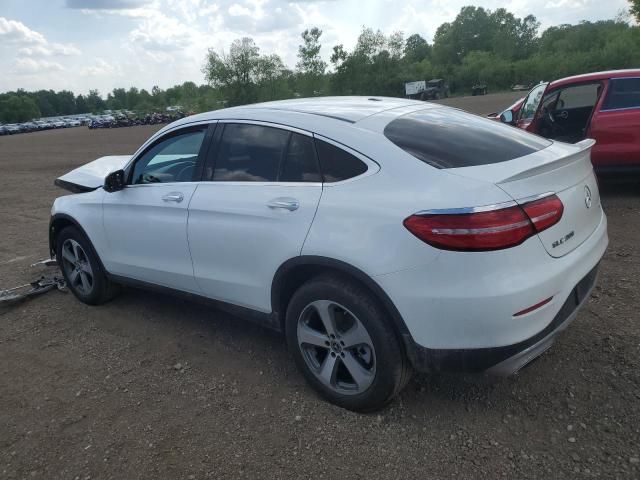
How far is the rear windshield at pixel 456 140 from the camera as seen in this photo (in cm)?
273

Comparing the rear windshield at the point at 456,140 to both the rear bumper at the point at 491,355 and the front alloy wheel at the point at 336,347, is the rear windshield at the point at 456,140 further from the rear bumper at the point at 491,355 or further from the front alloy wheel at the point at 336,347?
the front alloy wheel at the point at 336,347

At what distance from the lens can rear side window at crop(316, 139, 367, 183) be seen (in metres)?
2.82

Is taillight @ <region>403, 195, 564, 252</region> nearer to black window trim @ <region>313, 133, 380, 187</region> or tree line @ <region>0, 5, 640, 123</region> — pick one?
black window trim @ <region>313, 133, 380, 187</region>

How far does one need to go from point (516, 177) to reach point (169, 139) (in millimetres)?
2601

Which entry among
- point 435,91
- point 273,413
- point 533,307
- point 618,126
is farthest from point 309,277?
point 435,91

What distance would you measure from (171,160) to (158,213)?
47 cm

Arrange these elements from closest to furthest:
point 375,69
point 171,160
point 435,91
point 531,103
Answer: point 171,160 < point 531,103 < point 435,91 < point 375,69

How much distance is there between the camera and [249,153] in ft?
11.1

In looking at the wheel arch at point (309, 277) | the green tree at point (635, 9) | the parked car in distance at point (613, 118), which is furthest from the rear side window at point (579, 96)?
the green tree at point (635, 9)

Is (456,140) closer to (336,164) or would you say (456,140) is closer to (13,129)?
(336,164)

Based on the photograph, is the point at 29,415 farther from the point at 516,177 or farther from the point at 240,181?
the point at 516,177

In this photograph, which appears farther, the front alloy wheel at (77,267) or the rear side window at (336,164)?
the front alloy wheel at (77,267)

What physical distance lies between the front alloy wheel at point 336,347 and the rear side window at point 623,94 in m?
5.73

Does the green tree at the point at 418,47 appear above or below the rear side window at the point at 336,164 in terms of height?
below
